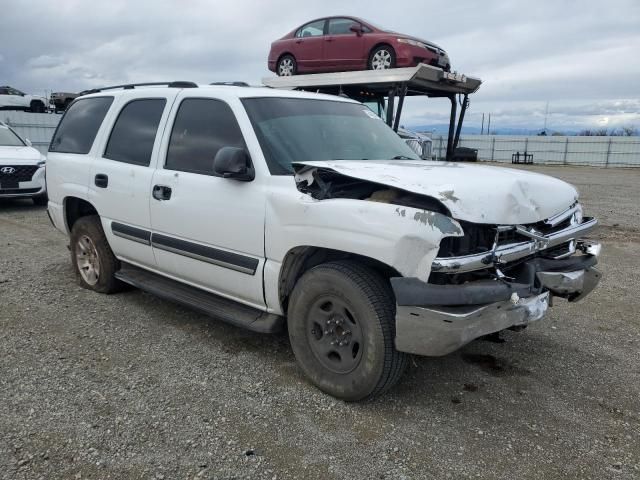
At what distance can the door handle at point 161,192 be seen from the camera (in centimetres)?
392

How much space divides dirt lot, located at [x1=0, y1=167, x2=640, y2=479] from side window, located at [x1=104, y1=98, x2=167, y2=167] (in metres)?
1.35

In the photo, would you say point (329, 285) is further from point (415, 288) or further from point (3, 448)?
point (3, 448)

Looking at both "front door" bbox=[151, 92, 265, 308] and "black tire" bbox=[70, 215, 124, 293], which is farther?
"black tire" bbox=[70, 215, 124, 293]

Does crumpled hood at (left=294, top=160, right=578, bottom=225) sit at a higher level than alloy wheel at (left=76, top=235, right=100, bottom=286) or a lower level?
higher

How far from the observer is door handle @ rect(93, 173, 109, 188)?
4.54m

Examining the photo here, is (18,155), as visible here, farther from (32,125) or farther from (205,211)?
(32,125)

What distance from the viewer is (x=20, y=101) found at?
24.8 m

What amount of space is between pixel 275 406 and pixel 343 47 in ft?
28.2

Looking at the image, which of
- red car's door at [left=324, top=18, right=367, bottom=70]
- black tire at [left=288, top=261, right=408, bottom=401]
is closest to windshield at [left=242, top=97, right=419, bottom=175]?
black tire at [left=288, top=261, right=408, bottom=401]

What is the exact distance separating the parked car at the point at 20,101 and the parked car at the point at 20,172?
1640cm

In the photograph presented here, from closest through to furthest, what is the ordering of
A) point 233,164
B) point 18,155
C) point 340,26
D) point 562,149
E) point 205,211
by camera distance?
point 233,164 < point 205,211 < point 18,155 < point 340,26 < point 562,149

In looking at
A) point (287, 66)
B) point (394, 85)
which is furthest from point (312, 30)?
point (394, 85)

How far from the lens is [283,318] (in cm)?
348

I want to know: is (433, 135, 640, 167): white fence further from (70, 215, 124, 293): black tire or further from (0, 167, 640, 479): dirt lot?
(0, 167, 640, 479): dirt lot
